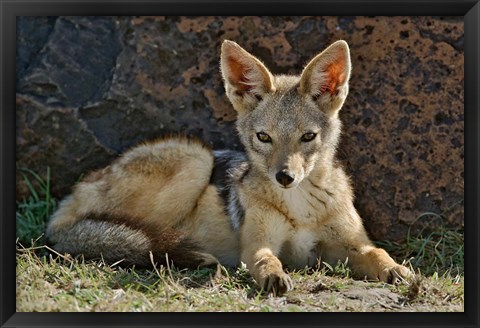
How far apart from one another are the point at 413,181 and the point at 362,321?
2.28 m

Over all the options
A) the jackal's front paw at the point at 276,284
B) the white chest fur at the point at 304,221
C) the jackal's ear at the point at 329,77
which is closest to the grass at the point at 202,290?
the jackal's front paw at the point at 276,284

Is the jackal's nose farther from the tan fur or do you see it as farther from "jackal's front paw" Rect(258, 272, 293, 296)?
"jackal's front paw" Rect(258, 272, 293, 296)

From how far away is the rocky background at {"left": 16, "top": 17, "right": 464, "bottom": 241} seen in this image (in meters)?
6.75

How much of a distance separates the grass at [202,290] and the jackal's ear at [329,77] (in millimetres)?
1313

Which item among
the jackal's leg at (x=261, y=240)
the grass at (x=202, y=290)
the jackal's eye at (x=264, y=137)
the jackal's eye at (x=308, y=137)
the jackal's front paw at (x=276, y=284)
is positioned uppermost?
the jackal's eye at (x=308, y=137)

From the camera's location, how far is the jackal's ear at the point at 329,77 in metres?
5.68

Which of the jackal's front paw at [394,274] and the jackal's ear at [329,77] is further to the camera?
the jackal's ear at [329,77]

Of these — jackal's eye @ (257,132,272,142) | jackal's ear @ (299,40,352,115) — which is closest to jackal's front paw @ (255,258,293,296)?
jackal's eye @ (257,132,272,142)

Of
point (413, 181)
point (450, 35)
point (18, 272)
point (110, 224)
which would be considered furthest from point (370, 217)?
point (18, 272)

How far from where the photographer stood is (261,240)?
19.3ft

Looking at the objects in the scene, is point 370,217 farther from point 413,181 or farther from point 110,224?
point 110,224

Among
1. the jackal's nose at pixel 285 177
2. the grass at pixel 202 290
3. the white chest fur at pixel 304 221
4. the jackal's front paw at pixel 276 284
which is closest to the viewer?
the grass at pixel 202 290
